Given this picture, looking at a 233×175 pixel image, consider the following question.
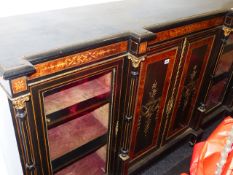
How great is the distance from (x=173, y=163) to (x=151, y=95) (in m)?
1.00

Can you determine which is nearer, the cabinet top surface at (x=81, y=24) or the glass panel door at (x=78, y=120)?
the cabinet top surface at (x=81, y=24)

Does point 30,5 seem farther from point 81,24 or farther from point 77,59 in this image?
point 77,59

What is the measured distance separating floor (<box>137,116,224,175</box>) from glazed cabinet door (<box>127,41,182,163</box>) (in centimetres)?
32

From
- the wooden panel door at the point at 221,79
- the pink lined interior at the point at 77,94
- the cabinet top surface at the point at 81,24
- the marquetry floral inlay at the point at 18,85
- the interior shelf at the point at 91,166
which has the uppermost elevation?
the cabinet top surface at the point at 81,24

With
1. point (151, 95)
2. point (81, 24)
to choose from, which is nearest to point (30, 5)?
point (81, 24)

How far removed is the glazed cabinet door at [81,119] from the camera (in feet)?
4.11

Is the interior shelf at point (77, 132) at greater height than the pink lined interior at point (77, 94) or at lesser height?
lesser

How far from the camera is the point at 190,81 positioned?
2072mm

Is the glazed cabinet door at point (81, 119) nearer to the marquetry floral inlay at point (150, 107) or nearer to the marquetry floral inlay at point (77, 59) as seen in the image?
the marquetry floral inlay at point (77, 59)

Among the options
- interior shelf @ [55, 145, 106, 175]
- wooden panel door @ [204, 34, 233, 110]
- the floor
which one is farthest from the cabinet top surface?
the floor

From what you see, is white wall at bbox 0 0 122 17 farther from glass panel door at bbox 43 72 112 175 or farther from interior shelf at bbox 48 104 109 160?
interior shelf at bbox 48 104 109 160

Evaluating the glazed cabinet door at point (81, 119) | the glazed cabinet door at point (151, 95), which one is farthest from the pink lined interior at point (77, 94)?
the glazed cabinet door at point (151, 95)

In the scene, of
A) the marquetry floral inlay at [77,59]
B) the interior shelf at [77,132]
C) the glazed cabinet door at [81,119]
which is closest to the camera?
the marquetry floral inlay at [77,59]

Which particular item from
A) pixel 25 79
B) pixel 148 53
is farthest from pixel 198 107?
pixel 25 79
